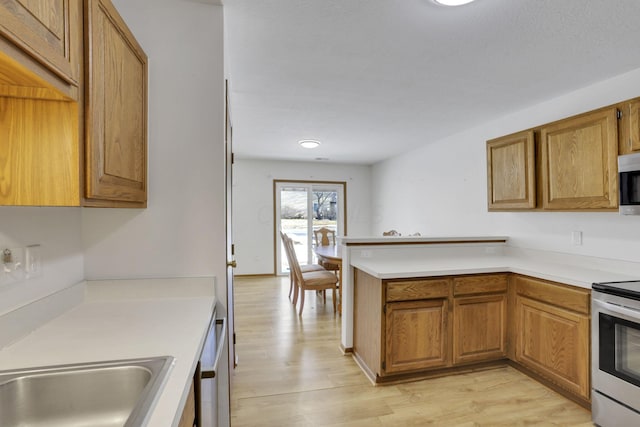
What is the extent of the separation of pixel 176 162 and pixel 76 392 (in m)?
1.02

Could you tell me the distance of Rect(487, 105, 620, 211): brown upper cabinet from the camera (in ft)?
6.45

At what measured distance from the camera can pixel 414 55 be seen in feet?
6.48

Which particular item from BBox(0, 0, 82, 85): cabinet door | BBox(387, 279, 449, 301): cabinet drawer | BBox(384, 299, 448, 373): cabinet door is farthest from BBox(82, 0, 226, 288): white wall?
BBox(384, 299, 448, 373): cabinet door

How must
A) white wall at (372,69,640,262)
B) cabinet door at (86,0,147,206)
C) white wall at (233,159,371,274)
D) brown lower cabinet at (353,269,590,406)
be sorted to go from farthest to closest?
white wall at (233,159,371,274)
white wall at (372,69,640,262)
brown lower cabinet at (353,269,590,406)
cabinet door at (86,0,147,206)

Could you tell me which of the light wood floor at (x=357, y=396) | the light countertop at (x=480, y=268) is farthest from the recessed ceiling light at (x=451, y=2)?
the light wood floor at (x=357, y=396)

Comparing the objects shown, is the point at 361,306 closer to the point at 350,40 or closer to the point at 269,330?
the point at 269,330

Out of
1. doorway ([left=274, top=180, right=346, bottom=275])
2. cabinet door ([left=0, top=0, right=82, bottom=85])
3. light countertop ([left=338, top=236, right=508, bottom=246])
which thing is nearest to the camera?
cabinet door ([left=0, top=0, right=82, bottom=85])

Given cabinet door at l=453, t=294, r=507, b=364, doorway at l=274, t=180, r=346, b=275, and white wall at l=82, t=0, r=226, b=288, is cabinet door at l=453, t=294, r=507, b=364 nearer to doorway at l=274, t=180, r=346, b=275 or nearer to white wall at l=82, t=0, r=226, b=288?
white wall at l=82, t=0, r=226, b=288

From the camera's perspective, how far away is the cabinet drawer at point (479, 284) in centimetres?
234

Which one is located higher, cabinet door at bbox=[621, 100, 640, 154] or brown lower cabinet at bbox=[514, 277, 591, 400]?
cabinet door at bbox=[621, 100, 640, 154]

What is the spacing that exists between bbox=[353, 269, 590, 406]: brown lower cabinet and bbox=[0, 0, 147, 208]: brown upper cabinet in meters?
1.82

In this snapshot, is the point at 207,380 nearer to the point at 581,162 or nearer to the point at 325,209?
the point at 581,162

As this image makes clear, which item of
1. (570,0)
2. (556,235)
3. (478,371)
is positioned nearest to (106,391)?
(570,0)

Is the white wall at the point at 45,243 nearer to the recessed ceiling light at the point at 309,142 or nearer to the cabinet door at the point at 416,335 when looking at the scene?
the cabinet door at the point at 416,335
